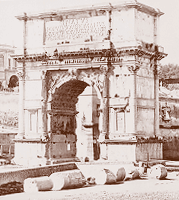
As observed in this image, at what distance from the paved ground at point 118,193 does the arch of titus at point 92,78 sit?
6659mm

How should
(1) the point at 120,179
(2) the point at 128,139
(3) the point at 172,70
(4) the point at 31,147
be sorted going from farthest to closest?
(3) the point at 172,70 → (4) the point at 31,147 → (2) the point at 128,139 → (1) the point at 120,179

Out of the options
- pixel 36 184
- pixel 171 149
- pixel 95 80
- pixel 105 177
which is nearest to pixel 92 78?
pixel 95 80

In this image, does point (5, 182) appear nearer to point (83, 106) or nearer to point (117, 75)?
point (117, 75)

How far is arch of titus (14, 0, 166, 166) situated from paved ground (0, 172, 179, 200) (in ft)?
21.8

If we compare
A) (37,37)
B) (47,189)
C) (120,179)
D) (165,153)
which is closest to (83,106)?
(165,153)

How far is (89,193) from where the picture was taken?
67.7ft

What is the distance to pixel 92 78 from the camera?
30828mm

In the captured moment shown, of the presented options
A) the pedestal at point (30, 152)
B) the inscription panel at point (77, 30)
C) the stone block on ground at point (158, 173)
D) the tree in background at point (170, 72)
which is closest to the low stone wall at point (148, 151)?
the stone block on ground at point (158, 173)

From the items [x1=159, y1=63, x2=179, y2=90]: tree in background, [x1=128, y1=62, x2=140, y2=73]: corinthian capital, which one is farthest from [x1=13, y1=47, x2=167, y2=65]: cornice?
[x1=159, y1=63, x2=179, y2=90]: tree in background

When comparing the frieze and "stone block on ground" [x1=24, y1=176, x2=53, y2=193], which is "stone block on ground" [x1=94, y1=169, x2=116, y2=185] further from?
the frieze

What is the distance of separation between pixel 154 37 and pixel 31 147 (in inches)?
317

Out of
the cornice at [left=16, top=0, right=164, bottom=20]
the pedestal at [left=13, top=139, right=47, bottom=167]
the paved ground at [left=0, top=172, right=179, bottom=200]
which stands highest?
the cornice at [left=16, top=0, right=164, bottom=20]

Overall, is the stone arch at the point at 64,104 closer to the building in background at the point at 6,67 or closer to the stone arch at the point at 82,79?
the stone arch at the point at 82,79

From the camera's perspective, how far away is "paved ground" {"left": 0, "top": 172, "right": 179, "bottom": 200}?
19.6m
